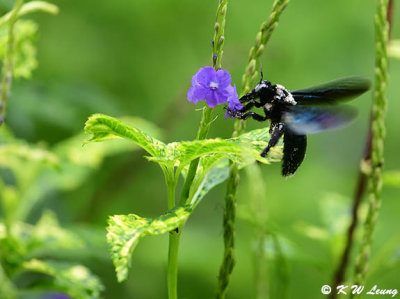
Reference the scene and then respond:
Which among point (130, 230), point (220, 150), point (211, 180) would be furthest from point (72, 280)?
point (220, 150)

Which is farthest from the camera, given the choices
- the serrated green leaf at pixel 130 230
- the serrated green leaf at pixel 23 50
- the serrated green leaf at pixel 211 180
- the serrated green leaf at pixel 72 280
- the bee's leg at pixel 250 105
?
the serrated green leaf at pixel 23 50

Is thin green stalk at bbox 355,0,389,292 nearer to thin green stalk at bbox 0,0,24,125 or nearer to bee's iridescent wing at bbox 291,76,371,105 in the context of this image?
bee's iridescent wing at bbox 291,76,371,105

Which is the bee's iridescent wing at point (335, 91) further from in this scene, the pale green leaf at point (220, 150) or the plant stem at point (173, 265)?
the plant stem at point (173, 265)

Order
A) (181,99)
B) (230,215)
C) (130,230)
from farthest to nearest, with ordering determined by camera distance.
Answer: (181,99) → (230,215) → (130,230)

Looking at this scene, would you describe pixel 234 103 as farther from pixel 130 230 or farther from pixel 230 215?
pixel 130 230

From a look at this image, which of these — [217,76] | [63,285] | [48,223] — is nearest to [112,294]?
[48,223]

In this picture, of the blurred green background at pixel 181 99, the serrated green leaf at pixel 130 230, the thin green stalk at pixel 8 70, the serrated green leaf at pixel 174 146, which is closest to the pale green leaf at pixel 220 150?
the serrated green leaf at pixel 174 146
